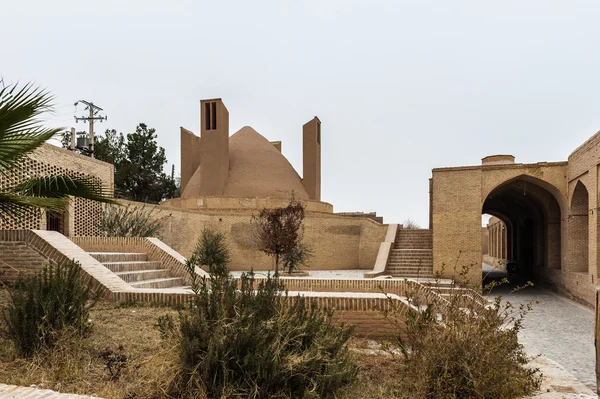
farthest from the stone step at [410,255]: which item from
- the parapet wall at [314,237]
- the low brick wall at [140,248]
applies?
the low brick wall at [140,248]

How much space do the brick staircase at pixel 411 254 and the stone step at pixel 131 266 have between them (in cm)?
773

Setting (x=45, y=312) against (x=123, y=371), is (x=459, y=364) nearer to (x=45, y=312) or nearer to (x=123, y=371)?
(x=123, y=371)

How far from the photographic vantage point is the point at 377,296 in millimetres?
5469

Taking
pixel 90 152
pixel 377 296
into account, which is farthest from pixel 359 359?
pixel 90 152

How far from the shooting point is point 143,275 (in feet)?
26.7

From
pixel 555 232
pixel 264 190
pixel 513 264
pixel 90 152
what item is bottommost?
pixel 513 264

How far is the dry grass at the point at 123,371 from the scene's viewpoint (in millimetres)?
3172

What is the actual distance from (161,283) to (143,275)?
1.24 ft

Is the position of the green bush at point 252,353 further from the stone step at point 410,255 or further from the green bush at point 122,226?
the stone step at point 410,255

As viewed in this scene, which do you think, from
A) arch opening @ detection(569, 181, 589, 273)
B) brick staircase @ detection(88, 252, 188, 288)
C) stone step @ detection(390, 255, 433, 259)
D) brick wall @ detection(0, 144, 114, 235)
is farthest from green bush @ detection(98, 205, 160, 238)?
arch opening @ detection(569, 181, 589, 273)

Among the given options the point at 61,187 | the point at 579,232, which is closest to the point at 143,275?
the point at 61,187

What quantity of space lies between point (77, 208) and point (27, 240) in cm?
598

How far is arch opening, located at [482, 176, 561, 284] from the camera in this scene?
49.3 feet

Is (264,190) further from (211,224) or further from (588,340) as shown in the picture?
(588,340)
